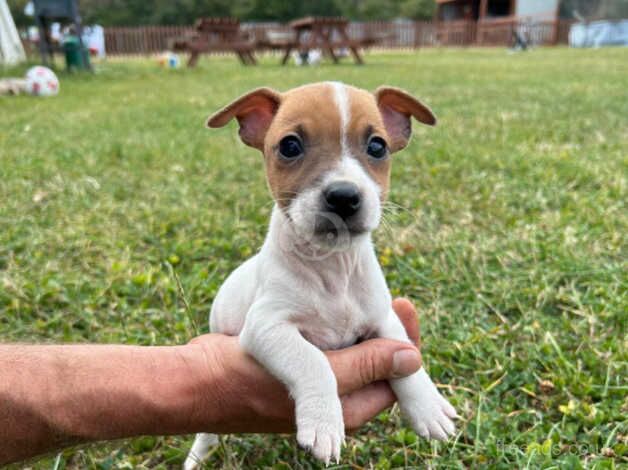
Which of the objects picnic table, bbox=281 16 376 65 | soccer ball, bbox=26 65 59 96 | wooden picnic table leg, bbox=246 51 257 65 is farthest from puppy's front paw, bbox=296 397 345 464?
wooden picnic table leg, bbox=246 51 257 65

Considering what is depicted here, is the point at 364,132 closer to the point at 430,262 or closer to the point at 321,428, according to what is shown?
the point at 321,428

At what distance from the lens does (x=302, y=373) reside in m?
2.23

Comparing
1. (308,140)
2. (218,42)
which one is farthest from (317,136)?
(218,42)

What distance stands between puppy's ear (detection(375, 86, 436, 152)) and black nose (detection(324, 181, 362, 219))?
829 mm

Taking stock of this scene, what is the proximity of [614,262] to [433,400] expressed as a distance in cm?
249

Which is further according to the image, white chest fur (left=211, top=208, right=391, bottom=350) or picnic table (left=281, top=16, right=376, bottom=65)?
picnic table (left=281, top=16, right=376, bottom=65)

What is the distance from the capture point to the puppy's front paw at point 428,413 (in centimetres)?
246

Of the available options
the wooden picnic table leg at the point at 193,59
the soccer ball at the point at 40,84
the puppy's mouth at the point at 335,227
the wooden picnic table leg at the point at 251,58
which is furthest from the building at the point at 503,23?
the puppy's mouth at the point at 335,227

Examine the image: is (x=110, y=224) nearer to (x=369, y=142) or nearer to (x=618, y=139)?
(x=369, y=142)

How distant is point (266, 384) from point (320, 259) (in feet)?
2.05

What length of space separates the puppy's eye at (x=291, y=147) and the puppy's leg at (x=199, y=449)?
1.42m

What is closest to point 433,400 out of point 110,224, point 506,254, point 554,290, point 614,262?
point 554,290

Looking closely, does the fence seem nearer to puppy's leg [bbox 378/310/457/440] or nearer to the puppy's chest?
the puppy's chest

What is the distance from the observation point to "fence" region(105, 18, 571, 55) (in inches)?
1882
